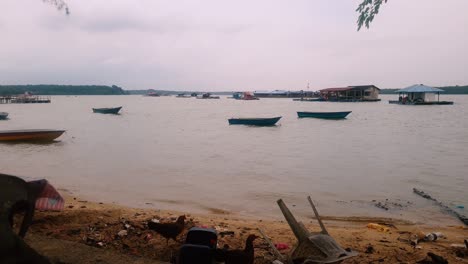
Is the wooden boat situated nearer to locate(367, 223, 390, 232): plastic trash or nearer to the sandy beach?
the sandy beach

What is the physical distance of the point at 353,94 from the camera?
82625 mm

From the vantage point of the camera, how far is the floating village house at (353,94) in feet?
268

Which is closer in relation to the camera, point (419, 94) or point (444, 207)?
point (444, 207)

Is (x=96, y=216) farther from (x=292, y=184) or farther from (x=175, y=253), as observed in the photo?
(x=292, y=184)

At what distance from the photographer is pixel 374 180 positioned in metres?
13.1

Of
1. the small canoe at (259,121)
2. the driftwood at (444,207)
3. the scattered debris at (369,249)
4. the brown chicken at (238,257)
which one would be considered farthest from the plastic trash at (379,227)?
the small canoe at (259,121)

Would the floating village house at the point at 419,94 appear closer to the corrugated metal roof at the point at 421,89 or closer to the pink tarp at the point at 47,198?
the corrugated metal roof at the point at 421,89

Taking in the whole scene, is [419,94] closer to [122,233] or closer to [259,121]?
[259,121]

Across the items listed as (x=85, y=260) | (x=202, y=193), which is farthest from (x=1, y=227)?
(x=202, y=193)

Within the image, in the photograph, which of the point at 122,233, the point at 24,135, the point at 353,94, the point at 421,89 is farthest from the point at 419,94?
the point at 122,233

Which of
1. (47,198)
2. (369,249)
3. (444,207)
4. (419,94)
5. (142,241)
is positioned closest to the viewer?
(47,198)

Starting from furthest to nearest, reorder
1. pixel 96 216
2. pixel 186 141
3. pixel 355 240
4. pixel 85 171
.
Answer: pixel 186 141 → pixel 85 171 → pixel 96 216 → pixel 355 240

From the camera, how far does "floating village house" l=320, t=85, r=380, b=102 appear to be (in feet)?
268

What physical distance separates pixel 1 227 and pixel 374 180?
491 inches
